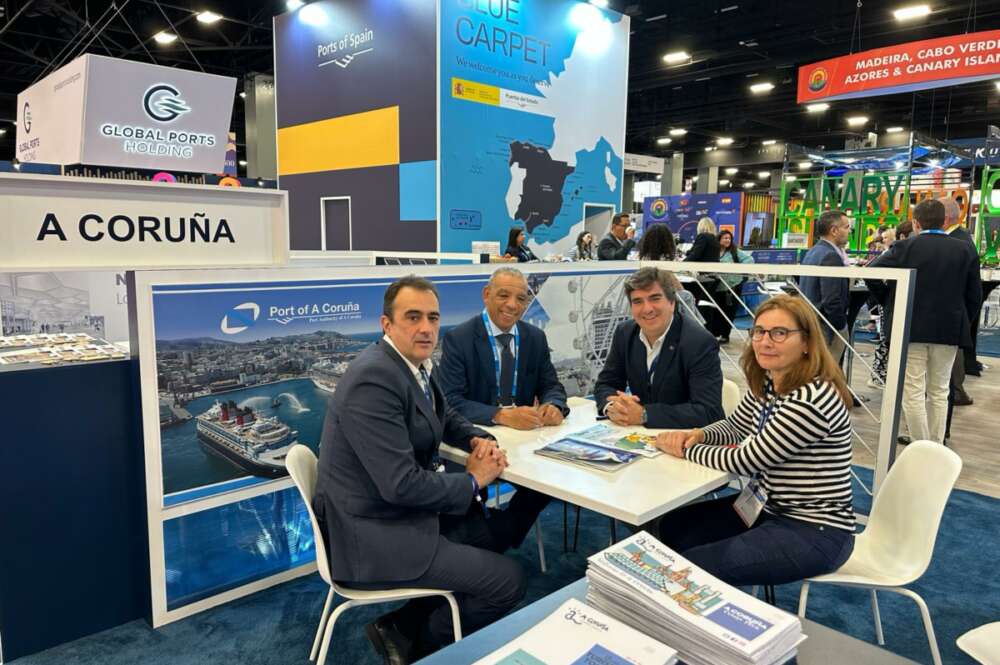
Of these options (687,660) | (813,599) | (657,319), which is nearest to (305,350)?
(657,319)

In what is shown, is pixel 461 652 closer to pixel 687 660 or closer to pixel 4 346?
pixel 687 660

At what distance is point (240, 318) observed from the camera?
8.39 feet

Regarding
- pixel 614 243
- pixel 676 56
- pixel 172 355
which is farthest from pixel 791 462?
pixel 676 56

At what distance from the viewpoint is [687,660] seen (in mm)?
1044

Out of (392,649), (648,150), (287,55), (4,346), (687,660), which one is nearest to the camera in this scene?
(687,660)

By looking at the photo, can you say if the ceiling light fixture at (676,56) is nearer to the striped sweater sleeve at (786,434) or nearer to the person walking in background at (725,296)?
the person walking in background at (725,296)

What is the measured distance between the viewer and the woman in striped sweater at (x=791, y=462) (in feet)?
6.17

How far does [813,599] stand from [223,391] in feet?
8.34

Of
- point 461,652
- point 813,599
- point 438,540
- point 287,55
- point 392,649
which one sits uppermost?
point 287,55

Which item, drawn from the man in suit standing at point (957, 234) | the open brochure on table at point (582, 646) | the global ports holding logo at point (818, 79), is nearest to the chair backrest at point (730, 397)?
the open brochure on table at point (582, 646)

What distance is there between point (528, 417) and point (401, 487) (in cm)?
77

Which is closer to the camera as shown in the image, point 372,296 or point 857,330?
point 372,296

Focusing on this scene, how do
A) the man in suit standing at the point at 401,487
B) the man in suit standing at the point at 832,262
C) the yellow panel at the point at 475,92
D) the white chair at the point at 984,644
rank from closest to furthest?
the white chair at the point at 984,644 < the man in suit standing at the point at 401,487 < the man in suit standing at the point at 832,262 < the yellow panel at the point at 475,92

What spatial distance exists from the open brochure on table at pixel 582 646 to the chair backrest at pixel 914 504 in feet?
4.19
